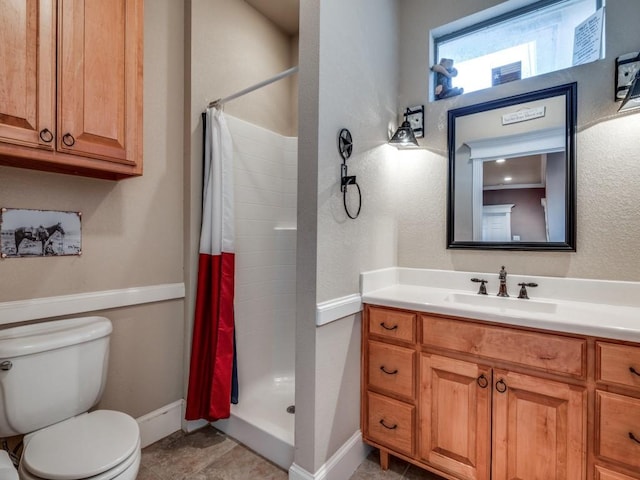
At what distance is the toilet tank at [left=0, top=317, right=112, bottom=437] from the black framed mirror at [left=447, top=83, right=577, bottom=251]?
1966 millimetres

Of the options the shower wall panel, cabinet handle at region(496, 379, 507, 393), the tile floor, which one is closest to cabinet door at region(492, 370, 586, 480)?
cabinet handle at region(496, 379, 507, 393)

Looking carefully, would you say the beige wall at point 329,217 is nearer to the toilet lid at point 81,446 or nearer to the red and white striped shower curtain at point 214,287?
the red and white striped shower curtain at point 214,287

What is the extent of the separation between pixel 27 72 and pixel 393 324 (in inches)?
71.7

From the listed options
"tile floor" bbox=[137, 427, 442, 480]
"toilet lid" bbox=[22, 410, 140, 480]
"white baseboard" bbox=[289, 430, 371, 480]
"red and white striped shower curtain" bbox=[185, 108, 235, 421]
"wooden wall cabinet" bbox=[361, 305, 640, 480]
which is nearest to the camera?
"toilet lid" bbox=[22, 410, 140, 480]

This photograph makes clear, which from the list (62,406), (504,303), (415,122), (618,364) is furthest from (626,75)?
(62,406)

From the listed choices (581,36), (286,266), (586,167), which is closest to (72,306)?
(286,266)

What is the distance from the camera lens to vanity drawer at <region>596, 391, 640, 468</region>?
1.11 meters

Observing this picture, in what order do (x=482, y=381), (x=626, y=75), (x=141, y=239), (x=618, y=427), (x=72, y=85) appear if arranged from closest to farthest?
(x=618, y=427), (x=72, y=85), (x=482, y=381), (x=626, y=75), (x=141, y=239)

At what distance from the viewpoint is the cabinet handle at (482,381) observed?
1.38 m

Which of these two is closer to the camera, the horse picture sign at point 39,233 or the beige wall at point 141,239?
the horse picture sign at point 39,233

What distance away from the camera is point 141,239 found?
1822 millimetres

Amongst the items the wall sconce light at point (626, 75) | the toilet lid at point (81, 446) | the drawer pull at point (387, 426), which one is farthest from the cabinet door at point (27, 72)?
the wall sconce light at point (626, 75)

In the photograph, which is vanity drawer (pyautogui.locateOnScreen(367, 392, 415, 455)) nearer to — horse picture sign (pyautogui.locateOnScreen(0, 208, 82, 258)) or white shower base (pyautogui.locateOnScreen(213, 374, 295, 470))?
white shower base (pyautogui.locateOnScreen(213, 374, 295, 470))

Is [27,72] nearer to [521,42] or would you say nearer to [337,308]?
[337,308]
